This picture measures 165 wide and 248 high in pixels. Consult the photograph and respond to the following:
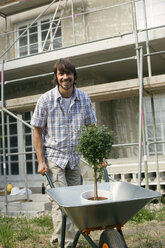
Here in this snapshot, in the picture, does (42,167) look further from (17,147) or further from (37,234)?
(17,147)

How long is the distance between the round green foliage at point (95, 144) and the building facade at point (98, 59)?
4.15 metres

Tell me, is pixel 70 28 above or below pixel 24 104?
above

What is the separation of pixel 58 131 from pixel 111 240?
1292 millimetres

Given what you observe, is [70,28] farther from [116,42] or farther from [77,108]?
[77,108]

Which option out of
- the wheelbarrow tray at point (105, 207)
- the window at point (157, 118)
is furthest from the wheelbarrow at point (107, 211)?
the window at point (157, 118)

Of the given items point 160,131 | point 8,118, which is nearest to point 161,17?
point 160,131

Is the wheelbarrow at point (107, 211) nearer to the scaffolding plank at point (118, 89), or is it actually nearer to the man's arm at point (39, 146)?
the man's arm at point (39, 146)

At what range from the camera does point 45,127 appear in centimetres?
305

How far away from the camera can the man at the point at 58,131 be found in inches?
115

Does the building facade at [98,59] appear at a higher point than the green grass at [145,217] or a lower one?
higher

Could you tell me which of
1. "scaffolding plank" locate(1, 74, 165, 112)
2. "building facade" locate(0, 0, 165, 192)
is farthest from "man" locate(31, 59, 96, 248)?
"building facade" locate(0, 0, 165, 192)

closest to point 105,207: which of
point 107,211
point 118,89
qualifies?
point 107,211

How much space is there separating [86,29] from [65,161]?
630 cm

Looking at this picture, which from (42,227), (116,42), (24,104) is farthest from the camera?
(116,42)
